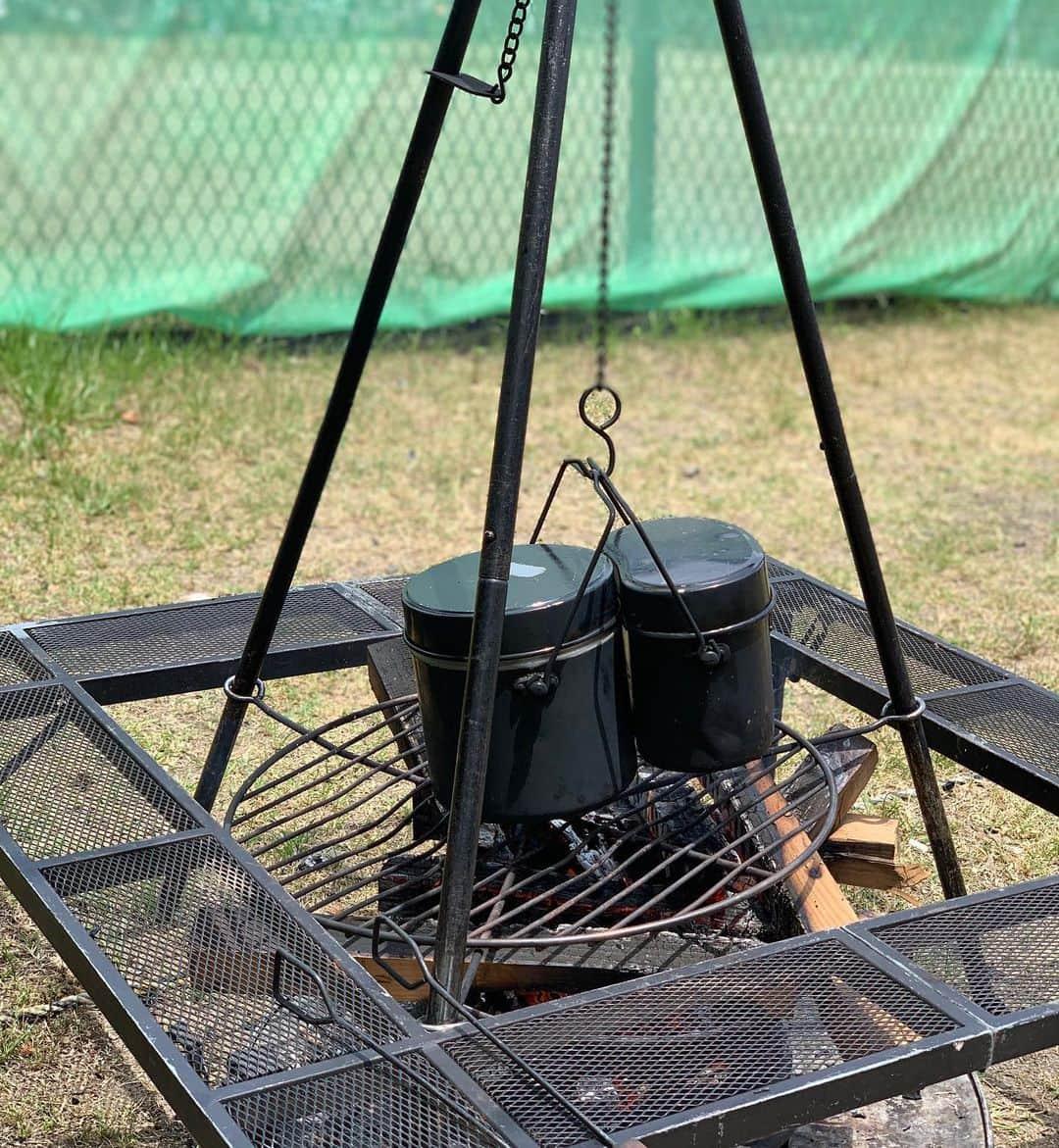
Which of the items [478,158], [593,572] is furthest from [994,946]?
[478,158]

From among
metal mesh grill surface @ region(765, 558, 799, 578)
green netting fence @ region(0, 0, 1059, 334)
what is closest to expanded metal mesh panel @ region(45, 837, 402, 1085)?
metal mesh grill surface @ region(765, 558, 799, 578)

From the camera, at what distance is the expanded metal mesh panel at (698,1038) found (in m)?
1.54

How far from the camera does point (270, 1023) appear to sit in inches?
65.6

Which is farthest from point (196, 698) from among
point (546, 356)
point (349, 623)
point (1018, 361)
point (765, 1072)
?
point (1018, 361)

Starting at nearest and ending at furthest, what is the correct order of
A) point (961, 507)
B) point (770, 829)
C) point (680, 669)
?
1. point (680, 669)
2. point (770, 829)
3. point (961, 507)

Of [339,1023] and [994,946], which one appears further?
[994,946]

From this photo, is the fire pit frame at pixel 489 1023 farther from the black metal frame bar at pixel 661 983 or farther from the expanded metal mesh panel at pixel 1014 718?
the expanded metal mesh panel at pixel 1014 718

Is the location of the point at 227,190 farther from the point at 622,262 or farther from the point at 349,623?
the point at 349,623

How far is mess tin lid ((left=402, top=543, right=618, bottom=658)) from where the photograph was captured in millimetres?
1883

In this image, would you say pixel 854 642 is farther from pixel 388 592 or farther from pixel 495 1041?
pixel 495 1041

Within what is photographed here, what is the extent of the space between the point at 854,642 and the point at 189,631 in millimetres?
A: 1152

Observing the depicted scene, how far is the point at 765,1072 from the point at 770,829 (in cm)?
76

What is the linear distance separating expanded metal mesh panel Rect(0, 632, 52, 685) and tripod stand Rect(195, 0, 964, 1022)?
31cm

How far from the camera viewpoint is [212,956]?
1795 mm
